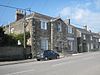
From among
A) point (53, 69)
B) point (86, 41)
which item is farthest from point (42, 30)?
point (86, 41)

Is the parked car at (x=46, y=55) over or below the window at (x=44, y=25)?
below

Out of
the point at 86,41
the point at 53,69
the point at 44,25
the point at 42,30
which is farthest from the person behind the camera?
the point at 86,41

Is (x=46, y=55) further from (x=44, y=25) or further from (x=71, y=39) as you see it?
(x=71, y=39)

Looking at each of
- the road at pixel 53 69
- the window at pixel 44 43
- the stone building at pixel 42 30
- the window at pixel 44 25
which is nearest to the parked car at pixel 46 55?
the stone building at pixel 42 30

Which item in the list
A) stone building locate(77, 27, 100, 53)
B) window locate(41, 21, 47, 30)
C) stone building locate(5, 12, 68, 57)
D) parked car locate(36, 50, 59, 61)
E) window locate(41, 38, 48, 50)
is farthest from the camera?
stone building locate(77, 27, 100, 53)

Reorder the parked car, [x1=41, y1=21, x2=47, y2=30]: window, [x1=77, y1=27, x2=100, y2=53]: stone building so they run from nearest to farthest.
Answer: the parked car, [x1=41, y1=21, x2=47, y2=30]: window, [x1=77, y1=27, x2=100, y2=53]: stone building

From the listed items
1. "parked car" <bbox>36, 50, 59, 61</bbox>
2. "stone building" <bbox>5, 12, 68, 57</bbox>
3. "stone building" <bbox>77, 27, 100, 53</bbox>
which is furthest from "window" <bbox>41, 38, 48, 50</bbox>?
"stone building" <bbox>77, 27, 100, 53</bbox>

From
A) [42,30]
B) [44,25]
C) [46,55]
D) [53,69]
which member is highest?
[44,25]

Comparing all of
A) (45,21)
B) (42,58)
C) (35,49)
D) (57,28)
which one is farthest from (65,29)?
(42,58)

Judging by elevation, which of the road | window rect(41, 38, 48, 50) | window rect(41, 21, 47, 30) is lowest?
the road

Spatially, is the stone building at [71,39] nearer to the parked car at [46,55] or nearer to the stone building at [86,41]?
the stone building at [86,41]

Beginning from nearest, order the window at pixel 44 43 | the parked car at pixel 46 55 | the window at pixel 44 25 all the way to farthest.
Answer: the parked car at pixel 46 55
the window at pixel 44 43
the window at pixel 44 25

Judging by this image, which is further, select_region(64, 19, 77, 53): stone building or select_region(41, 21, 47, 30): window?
select_region(64, 19, 77, 53): stone building

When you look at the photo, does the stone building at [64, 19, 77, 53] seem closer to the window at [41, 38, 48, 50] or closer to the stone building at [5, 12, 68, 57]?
the stone building at [5, 12, 68, 57]
